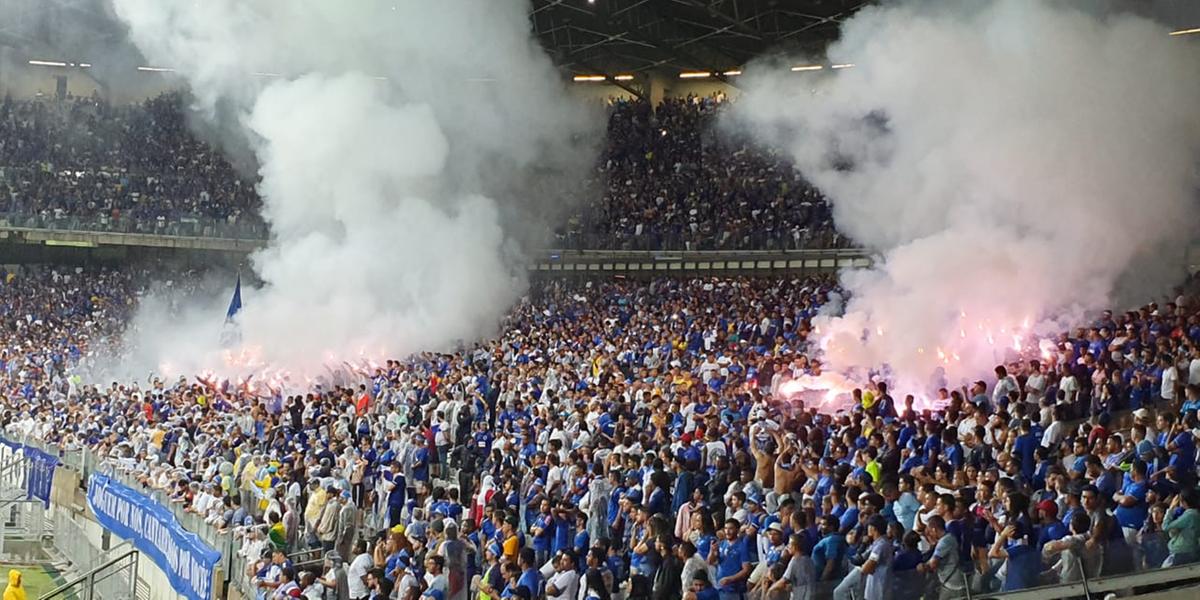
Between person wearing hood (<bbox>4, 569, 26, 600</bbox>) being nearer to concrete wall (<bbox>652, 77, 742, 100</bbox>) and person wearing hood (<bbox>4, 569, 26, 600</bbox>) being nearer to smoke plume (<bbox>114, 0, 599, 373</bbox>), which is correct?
smoke plume (<bbox>114, 0, 599, 373</bbox>)

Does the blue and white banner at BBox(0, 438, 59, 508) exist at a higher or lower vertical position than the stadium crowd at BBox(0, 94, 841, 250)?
lower

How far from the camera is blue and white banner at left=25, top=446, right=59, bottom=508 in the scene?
1827 centimetres

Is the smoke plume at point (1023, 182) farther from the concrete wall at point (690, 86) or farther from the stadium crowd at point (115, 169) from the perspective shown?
the stadium crowd at point (115, 169)

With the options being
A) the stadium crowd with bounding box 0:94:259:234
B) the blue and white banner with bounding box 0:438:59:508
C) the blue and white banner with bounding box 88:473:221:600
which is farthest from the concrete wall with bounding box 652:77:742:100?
the blue and white banner with bounding box 88:473:221:600

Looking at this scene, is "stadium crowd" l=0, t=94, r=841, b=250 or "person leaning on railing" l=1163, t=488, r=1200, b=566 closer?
"person leaning on railing" l=1163, t=488, r=1200, b=566

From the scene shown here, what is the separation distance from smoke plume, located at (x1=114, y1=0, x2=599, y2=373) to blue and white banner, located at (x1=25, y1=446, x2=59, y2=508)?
18.4 feet

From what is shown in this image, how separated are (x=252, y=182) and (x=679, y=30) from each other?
1231 cm

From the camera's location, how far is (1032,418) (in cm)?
1134

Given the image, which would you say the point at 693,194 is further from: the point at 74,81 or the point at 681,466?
the point at 74,81

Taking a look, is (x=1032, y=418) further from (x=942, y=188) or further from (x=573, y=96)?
(x=573, y=96)

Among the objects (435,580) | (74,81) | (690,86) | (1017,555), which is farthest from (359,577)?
(74,81)

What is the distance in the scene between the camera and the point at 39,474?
18.6 meters

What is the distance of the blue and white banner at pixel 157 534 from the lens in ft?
40.4

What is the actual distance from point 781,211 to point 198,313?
14.4 m
